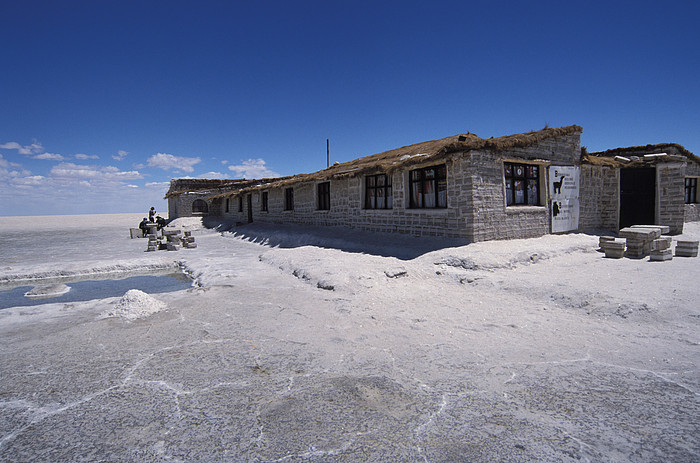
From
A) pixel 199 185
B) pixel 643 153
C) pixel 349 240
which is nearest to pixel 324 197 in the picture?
pixel 349 240

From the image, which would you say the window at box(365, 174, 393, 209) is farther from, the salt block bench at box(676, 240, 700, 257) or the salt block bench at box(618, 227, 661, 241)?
the salt block bench at box(676, 240, 700, 257)

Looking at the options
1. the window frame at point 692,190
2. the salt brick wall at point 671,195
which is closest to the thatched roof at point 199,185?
the salt brick wall at point 671,195

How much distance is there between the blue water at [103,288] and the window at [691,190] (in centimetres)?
2328

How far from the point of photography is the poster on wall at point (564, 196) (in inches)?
450

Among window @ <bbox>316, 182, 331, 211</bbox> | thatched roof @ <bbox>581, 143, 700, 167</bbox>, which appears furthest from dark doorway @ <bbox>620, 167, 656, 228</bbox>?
window @ <bbox>316, 182, 331, 211</bbox>

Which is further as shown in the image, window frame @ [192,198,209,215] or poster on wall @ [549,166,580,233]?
window frame @ [192,198,209,215]

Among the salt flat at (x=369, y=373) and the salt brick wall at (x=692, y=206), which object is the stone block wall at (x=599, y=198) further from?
the salt brick wall at (x=692, y=206)

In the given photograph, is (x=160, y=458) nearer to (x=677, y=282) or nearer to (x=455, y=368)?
(x=455, y=368)

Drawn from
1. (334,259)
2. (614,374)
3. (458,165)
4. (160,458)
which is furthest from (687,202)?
(160,458)

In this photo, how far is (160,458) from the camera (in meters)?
2.30

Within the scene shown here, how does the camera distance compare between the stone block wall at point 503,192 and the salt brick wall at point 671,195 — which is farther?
the salt brick wall at point 671,195

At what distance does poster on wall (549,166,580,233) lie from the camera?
11422 millimetres

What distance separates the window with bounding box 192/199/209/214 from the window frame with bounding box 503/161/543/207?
26234 mm

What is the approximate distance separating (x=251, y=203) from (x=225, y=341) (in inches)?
804
